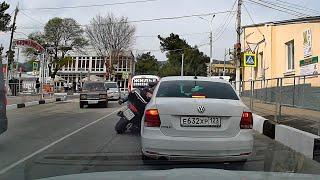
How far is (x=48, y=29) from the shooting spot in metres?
80.9

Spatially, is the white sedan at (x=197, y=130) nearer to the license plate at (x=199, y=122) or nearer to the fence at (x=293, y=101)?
the license plate at (x=199, y=122)

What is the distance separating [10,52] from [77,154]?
4779 cm

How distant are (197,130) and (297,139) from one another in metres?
4.33

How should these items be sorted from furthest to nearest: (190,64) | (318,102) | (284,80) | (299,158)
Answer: (190,64)
(284,80)
(318,102)
(299,158)

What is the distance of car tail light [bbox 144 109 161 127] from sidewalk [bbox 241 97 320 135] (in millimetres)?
4937

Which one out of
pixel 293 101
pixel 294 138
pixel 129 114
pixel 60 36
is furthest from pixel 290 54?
pixel 60 36

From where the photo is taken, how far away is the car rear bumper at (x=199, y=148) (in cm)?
805

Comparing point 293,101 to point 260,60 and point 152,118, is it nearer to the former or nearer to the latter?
point 152,118

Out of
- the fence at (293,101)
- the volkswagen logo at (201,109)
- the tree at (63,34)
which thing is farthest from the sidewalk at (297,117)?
the tree at (63,34)

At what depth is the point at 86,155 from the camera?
10484mm

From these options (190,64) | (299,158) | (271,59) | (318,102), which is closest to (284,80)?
(318,102)

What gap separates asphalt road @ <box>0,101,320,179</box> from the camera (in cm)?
876

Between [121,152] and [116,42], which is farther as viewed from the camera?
[116,42]

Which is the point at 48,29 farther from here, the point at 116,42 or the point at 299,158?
the point at 299,158
